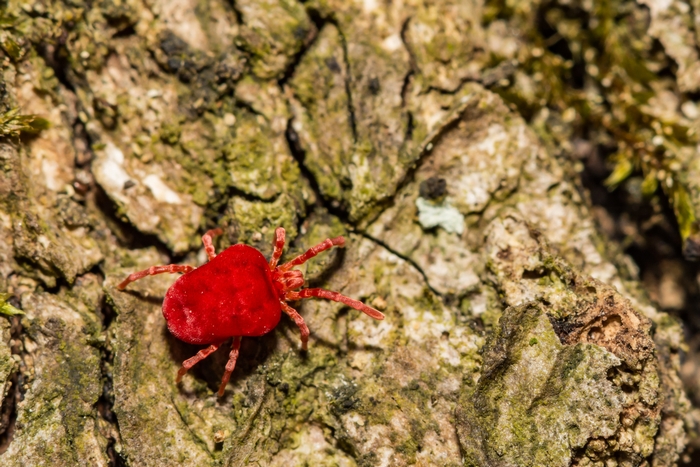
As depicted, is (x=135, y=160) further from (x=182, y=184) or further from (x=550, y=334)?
(x=550, y=334)

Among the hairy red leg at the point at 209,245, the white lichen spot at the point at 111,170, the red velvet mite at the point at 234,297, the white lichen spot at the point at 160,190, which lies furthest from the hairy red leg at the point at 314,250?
the white lichen spot at the point at 111,170

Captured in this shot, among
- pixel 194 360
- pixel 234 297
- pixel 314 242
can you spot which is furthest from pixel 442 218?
pixel 194 360

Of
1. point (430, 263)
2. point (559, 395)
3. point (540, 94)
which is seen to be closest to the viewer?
point (559, 395)

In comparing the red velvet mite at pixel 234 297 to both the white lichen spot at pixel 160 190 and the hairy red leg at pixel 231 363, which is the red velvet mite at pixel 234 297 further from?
the white lichen spot at pixel 160 190

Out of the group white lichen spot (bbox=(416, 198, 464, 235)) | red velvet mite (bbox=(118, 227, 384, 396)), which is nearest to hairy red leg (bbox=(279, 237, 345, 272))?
red velvet mite (bbox=(118, 227, 384, 396))

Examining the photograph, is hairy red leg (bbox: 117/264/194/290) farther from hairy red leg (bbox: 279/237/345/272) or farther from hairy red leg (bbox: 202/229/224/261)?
hairy red leg (bbox: 279/237/345/272)

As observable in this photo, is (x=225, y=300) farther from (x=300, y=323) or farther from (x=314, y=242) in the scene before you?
(x=314, y=242)

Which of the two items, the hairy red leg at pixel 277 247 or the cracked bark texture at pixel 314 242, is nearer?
the cracked bark texture at pixel 314 242

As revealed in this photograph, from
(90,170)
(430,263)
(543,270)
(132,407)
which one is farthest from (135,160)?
(543,270)
